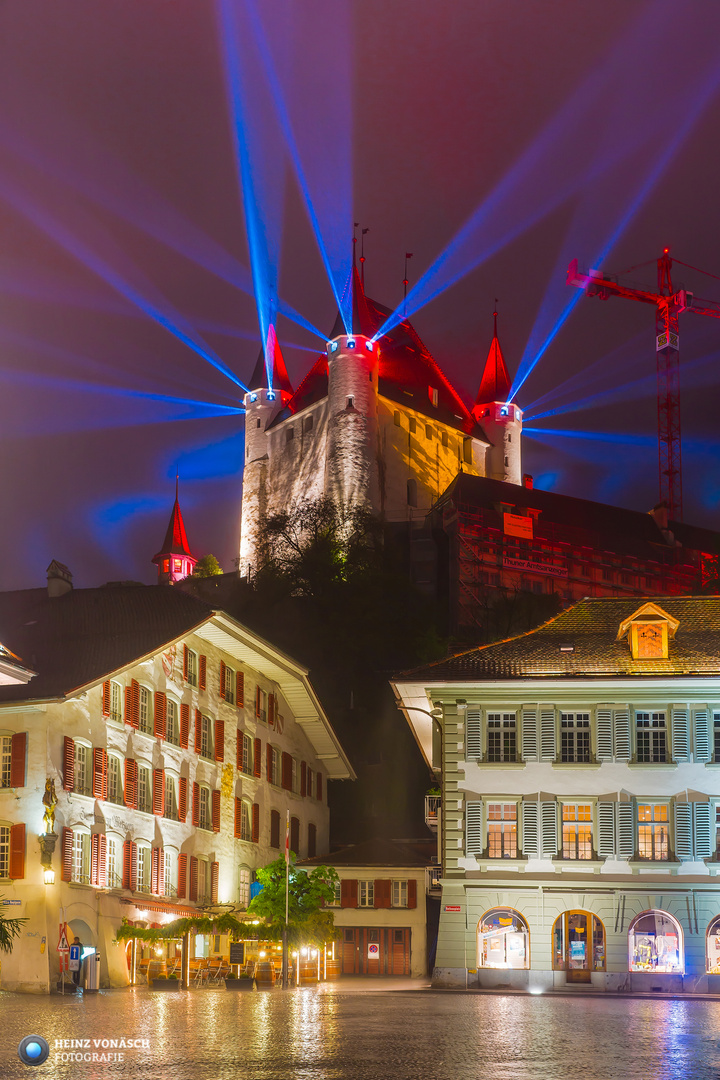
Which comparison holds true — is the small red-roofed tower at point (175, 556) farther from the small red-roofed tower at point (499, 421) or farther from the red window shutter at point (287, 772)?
the red window shutter at point (287, 772)

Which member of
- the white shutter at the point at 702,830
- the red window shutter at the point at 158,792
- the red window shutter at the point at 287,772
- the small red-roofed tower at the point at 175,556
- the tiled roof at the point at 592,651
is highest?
the small red-roofed tower at the point at 175,556

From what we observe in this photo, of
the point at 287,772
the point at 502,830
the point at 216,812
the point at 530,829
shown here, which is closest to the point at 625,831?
the point at 530,829

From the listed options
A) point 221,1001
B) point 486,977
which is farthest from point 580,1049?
point 486,977

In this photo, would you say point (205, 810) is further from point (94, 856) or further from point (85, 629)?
point (94, 856)

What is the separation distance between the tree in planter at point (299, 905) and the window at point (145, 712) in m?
5.77

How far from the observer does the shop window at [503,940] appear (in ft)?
121

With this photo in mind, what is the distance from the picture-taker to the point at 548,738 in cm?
3838

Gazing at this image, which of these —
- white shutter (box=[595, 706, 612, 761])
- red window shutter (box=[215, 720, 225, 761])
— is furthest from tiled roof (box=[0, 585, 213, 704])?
white shutter (box=[595, 706, 612, 761])

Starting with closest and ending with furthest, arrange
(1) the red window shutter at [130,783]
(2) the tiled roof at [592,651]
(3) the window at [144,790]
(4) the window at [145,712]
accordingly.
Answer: (2) the tiled roof at [592,651]
(1) the red window shutter at [130,783]
(3) the window at [144,790]
(4) the window at [145,712]

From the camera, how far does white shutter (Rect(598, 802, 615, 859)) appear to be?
122ft

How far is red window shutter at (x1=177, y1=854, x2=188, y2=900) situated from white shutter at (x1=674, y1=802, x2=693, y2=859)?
628 inches

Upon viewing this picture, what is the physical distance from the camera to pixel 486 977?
3659cm

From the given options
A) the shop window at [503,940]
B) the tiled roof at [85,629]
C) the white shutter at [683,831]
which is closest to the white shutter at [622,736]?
the white shutter at [683,831]

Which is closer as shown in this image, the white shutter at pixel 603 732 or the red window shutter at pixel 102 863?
the white shutter at pixel 603 732
